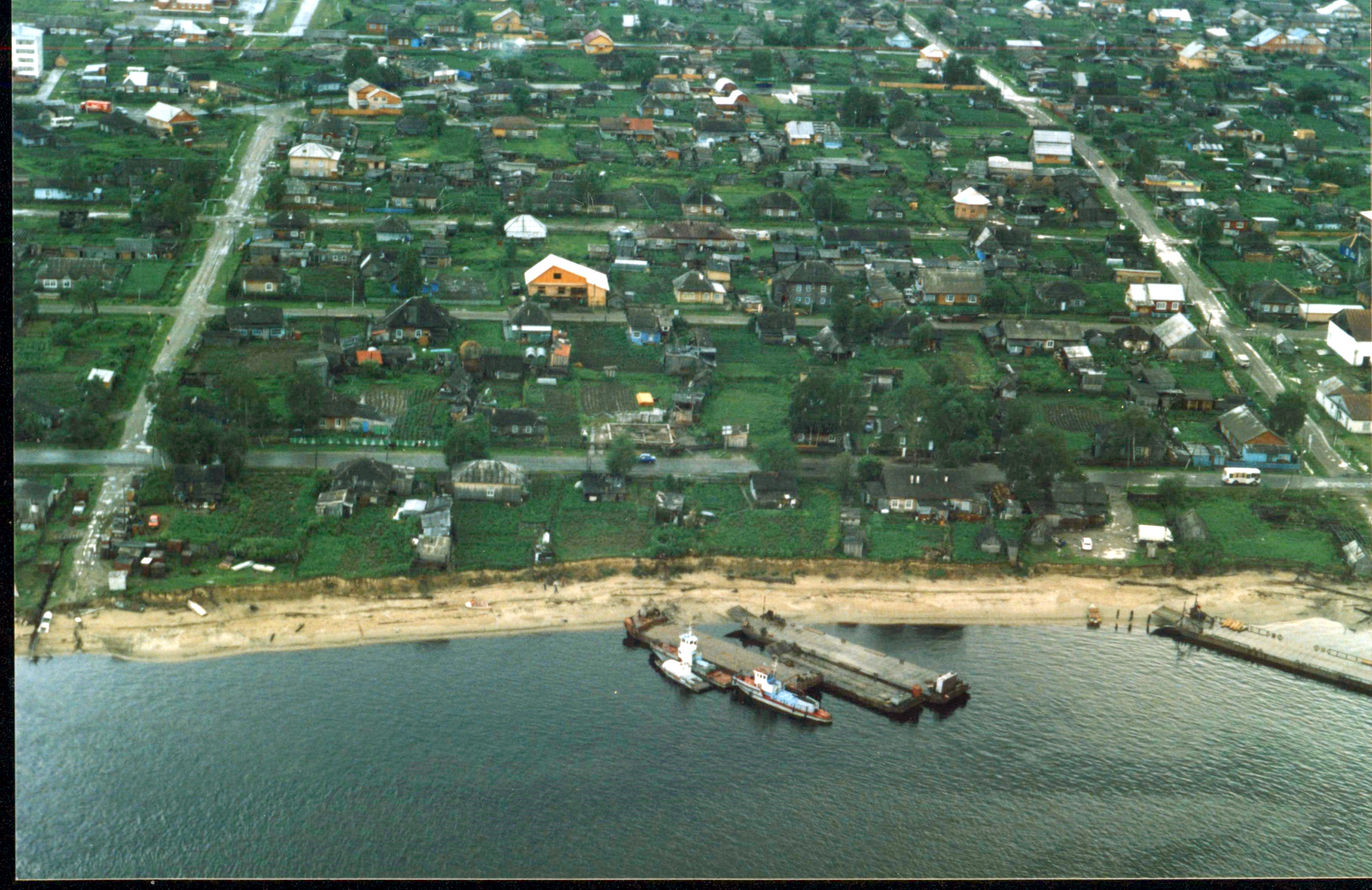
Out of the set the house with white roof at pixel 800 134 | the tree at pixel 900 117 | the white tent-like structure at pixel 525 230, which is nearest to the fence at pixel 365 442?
the white tent-like structure at pixel 525 230

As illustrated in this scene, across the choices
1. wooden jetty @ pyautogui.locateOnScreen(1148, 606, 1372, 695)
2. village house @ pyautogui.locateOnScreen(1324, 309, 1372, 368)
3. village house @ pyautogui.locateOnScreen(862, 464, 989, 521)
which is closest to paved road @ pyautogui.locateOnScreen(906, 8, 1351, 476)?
village house @ pyautogui.locateOnScreen(1324, 309, 1372, 368)

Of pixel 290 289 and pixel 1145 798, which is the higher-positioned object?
pixel 1145 798

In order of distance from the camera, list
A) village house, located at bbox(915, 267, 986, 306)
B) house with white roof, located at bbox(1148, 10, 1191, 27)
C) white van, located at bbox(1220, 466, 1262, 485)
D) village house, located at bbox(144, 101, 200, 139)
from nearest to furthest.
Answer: white van, located at bbox(1220, 466, 1262, 485), village house, located at bbox(915, 267, 986, 306), village house, located at bbox(144, 101, 200, 139), house with white roof, located at bbox(1148, 10, 1191, 27)

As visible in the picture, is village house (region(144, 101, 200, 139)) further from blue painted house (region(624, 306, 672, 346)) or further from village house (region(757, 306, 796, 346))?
village house (region(757, 306, 796, 346))

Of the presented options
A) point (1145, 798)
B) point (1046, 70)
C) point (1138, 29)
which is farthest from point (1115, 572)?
point (1138, 29)

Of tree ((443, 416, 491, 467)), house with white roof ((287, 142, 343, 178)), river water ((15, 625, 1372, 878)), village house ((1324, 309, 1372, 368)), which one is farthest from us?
house with white roof ((287, 142, 343, 178))

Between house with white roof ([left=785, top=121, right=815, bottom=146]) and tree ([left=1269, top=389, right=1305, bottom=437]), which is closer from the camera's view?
tree ([left=1269, top=389, right=1305, bottom=437])

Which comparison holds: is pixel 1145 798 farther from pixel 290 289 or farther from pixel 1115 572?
pixel 290 289
